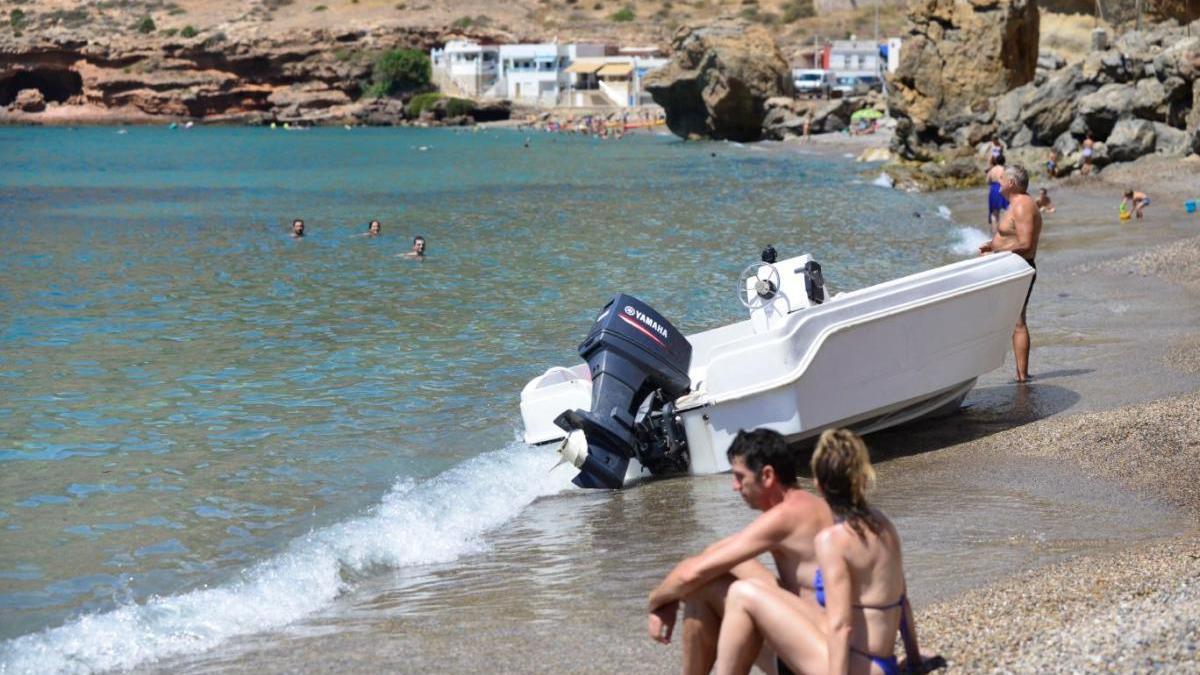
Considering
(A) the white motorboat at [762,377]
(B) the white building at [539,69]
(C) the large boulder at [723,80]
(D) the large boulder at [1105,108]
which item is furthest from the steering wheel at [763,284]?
(B) the white building at [539,69]

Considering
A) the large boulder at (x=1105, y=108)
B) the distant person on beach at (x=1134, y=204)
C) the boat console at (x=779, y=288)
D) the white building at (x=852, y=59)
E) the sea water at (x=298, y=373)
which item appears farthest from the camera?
the white building at (x=852, y=59)

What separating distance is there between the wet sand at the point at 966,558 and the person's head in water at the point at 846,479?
0.87 meters

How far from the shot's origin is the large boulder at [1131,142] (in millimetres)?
34812

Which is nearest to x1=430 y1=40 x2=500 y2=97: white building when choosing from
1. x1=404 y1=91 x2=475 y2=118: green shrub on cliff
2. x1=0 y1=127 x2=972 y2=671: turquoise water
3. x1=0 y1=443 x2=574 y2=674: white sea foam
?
x1=404 y1=91 x2=475 y2=118: green shrub on cliff

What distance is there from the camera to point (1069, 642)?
501 cm

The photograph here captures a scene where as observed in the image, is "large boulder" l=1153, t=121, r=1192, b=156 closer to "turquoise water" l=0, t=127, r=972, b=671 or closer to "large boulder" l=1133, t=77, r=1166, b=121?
"large boulder" l=1133, t=77, r=1166, b=121

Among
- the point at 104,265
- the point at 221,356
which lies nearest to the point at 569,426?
the point at 221,356

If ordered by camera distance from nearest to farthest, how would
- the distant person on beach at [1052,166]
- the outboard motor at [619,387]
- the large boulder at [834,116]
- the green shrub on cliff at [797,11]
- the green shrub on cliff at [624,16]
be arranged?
the outboard motor at [619,387] → the distant person on beach at [1052,166] → the large boulder at [834,116] → the green shrub on cliff at [797,11] → the green shrub on cliff at [624,16]

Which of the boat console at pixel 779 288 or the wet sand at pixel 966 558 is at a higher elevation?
the boat console at pixel 779 288

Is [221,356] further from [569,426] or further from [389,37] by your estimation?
[389,37]

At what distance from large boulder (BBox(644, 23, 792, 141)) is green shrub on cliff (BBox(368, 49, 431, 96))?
56.8 metres

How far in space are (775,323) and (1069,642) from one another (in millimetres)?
5360

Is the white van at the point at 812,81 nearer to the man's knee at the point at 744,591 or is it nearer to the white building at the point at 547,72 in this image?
the white building at the point at 547,72

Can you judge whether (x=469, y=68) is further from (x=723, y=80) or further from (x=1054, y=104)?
(x=1054, y=104)
